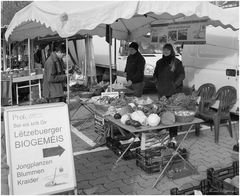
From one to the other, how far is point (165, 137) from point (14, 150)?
229cm

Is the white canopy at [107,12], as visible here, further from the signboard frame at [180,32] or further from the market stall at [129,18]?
the signboard frame at [180,32]

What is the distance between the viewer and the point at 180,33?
253 inches

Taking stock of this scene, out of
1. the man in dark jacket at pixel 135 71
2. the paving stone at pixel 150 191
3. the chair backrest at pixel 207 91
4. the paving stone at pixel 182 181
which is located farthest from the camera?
the man in dark jacket at pixel 135 71

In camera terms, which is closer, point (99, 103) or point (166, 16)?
point (99, 103)

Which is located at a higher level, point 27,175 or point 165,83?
point 165,83

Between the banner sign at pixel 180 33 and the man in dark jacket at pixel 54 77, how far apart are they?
2.15 meters

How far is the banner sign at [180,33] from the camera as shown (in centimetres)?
591

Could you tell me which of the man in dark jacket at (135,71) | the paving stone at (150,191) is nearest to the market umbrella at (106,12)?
the paving stone at (150,191)

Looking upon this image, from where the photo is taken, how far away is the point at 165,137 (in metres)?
4.64

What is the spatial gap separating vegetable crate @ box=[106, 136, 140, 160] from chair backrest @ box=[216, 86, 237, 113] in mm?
1919

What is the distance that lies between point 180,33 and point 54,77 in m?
2.80

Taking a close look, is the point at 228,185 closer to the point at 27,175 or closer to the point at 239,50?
the point at 27,175

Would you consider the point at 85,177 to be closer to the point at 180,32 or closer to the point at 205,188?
the point at 205,188

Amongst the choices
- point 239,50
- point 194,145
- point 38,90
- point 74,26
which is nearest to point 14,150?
point 74,26
